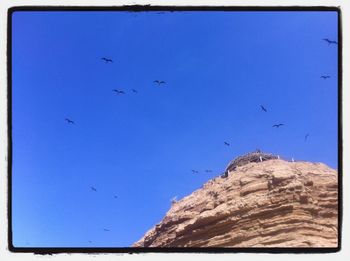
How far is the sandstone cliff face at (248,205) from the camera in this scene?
5.70 metres

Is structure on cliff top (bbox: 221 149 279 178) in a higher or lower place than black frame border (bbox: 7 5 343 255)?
higher

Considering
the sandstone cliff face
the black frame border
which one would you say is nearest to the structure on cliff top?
the sandstone cliff face

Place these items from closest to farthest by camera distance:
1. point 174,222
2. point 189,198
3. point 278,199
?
point 278,199 → point 174,222 → point 189,198

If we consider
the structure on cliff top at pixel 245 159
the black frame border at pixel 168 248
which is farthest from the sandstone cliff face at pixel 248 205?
the black frame border at pixel 168 248

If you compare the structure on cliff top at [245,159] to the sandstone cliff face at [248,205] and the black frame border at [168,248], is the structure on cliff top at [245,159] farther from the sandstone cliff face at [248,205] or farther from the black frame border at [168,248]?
the black frame border at [168,248]

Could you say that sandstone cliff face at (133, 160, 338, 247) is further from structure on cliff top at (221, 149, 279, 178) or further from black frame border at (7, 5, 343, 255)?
black frame border at (7, 5, 343, 255)

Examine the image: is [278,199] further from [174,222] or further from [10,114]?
[10,114]

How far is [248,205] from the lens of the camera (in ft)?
23.0

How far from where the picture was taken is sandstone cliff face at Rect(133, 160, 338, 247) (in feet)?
18.7

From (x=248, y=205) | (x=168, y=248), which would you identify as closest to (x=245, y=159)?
(x=248, y=205)

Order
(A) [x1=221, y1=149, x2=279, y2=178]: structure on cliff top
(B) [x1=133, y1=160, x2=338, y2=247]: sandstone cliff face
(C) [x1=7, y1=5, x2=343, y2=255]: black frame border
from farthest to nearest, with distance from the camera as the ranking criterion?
(A) [x1=221, y1=149, x2=279, y2=178]: structure on cliff top → (B) [x1=133, y1=160, x2=338, y2=247]: sandstone cliff face → (C) [x1=7, y1=5, x2=343, y2=255]: black frame border
